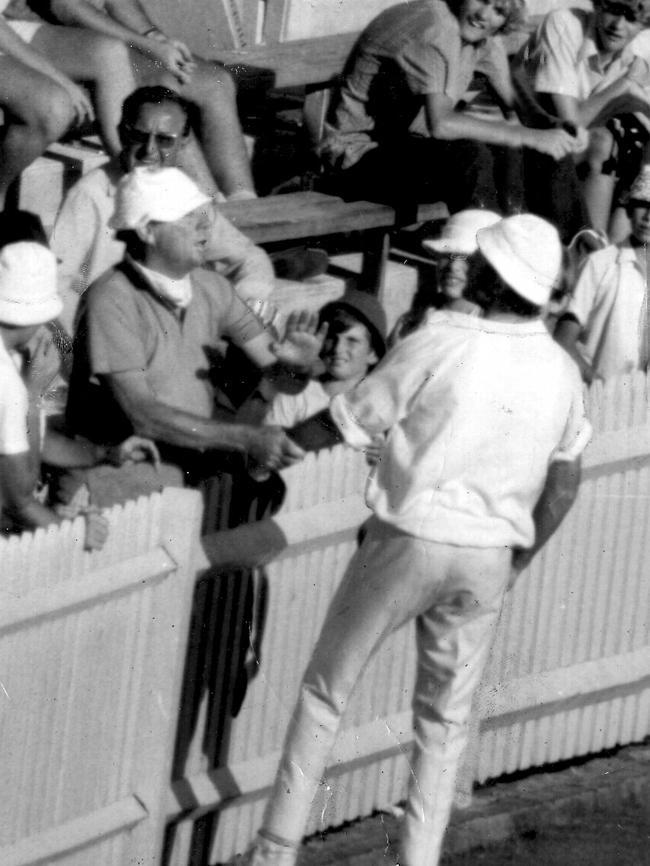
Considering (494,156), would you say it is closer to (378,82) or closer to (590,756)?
(378,82)

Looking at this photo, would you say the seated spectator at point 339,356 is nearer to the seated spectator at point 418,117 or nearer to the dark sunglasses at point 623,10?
the seated spectator at point 418,117

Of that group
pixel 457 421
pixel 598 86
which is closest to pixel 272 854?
pixel 457 421

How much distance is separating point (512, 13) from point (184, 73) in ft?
4.87

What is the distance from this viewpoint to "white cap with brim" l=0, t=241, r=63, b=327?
4.93m

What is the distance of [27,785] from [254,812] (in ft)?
2.75

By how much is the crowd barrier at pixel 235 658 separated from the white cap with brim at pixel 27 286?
666mm

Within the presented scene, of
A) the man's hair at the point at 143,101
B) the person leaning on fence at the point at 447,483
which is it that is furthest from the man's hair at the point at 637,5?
the person leaning on fence at the point at 447,483

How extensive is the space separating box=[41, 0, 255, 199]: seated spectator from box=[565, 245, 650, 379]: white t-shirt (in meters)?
1.37

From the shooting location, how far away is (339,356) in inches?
227

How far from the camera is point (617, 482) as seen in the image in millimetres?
5770

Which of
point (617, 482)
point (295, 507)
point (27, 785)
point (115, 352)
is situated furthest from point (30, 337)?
point (617, 482)

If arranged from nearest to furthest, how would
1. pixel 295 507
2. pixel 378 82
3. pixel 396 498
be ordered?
pixel 396 498 → pixel 295 507 → pixel 378 82

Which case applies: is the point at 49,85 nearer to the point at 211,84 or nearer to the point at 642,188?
the point at 211,84

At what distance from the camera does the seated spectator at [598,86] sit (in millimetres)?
7695
